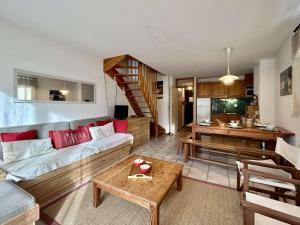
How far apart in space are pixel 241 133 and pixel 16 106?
157 inches

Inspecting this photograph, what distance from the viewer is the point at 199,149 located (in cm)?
386

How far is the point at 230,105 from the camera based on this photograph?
5.69m

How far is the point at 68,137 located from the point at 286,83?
4105 millimetres

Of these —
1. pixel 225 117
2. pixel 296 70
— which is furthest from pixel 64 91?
pixel 225 117

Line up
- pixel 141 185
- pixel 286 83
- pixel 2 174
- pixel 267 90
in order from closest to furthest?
pixel 141 185 → pixel 2 174 → pixel 286 83 → pixel 267 90

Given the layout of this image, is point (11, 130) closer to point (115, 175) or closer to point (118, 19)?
point (115, 175)

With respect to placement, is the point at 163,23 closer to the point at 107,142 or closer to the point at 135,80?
the point at 107,142

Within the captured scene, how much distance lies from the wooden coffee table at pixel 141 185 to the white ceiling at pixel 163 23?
2071 mm

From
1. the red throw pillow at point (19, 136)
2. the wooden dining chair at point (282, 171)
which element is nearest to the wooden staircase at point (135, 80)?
the red throw pillow at point (19, 136)

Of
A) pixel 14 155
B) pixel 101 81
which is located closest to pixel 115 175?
pixel 14 155

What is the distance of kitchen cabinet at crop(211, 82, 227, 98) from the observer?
564 centimetres

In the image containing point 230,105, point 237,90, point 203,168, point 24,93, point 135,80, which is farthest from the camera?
point 230,105

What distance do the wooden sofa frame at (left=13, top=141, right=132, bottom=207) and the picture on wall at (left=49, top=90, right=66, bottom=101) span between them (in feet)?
4.87

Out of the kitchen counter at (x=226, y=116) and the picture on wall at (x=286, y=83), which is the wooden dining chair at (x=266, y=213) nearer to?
the picture on wall at (x=286, y=83)
